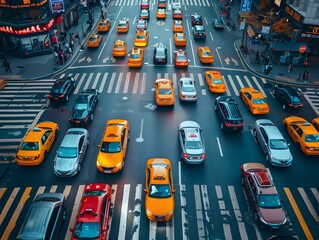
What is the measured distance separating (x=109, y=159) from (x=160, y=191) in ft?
17.3

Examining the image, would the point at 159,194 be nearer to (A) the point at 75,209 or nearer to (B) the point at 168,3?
(A) the point at 75,209

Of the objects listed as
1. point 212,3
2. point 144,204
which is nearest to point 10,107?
point 144,204

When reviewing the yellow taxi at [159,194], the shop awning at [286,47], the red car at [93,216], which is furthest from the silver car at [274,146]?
the shop awning at [286,47]

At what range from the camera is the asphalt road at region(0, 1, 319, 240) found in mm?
19656

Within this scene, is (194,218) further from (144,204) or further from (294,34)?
(294,34)

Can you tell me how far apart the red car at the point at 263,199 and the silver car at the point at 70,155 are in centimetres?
1222

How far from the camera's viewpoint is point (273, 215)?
19078 mm

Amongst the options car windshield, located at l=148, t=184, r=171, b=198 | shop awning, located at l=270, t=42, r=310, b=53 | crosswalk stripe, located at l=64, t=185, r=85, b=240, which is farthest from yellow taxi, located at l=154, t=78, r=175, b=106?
shop awning, located at l=270, t=42, r=310, b=53

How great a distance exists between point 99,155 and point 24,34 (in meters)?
27.3

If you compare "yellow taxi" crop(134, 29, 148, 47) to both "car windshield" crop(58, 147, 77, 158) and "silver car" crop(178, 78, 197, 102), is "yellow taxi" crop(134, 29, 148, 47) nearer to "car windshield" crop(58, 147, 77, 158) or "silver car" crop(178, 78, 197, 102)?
"silver car" crop(178, 78, 197, 102)

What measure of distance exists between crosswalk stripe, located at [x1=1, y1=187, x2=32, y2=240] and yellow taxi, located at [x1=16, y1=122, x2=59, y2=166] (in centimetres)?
242

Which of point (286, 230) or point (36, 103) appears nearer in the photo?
point (286, 230)

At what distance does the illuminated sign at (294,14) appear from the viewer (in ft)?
141

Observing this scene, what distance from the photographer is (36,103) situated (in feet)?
108
